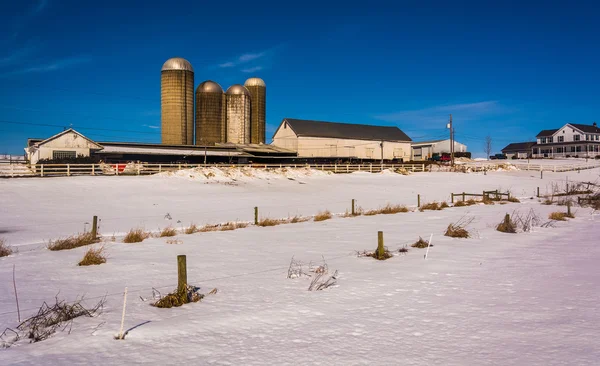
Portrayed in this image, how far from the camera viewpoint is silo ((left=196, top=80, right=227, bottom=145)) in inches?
2178

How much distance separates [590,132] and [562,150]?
253 inches

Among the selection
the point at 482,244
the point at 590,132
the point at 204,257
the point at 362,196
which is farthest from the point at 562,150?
the point at 204,257

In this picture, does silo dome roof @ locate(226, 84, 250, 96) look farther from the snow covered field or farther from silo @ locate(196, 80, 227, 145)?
the snow covered field

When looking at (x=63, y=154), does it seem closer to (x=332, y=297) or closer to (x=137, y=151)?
(x=137, y=151)

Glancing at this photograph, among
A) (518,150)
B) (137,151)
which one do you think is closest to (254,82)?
(137,151)

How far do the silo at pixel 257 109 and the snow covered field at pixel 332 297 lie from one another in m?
45.2

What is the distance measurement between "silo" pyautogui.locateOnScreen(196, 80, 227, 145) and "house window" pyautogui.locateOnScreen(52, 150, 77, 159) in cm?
1721

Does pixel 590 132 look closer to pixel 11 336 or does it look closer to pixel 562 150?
pixel 562 150

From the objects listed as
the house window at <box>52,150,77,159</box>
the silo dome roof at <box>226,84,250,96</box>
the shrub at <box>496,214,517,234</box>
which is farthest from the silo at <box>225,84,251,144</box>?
the shrub at <box>496,214,517,234</box>

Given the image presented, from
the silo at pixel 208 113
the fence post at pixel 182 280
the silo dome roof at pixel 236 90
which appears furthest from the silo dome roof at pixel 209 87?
the fence post at pixel 182 280

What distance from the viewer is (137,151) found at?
4525 centimetres

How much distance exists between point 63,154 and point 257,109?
28.8 metres

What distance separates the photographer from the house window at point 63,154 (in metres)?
40.6

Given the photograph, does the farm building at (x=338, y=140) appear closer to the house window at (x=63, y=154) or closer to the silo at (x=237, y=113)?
the silo at (x=237, y=113)
